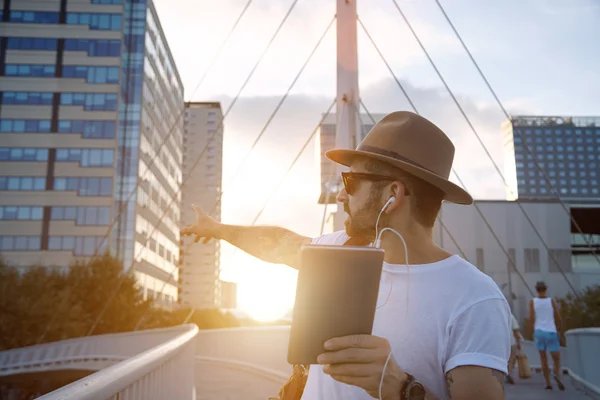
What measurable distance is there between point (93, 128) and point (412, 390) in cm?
7641

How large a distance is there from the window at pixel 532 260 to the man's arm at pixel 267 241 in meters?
62.0

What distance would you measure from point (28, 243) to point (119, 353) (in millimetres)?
60030

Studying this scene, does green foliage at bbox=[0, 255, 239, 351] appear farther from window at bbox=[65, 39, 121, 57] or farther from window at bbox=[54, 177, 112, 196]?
window at bbox=[65, 39, 121, 57]

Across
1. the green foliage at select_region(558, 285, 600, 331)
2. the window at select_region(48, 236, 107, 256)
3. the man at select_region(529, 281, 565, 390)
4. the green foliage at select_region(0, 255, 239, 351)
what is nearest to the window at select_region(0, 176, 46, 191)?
the window at select_region(48, 236, 107, 256)

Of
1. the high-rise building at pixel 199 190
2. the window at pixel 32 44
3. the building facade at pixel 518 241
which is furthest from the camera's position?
the high-rise building at pixel 199 190

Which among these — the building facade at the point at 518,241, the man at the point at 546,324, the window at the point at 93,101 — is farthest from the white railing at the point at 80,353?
the window at the point at 93,101

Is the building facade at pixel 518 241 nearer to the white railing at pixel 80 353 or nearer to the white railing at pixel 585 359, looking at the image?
the white railing at pixel 80 353

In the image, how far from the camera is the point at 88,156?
2830 inches

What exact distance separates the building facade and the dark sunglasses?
5472 centimetres

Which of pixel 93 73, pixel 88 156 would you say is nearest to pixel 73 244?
pixel 88 156

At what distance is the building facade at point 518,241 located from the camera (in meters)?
56.8

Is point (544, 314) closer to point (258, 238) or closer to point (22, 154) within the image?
point (258, 238)

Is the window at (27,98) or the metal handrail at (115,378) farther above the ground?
the window at (27,98)

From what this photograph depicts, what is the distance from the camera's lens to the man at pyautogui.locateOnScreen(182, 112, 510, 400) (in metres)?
1.72
